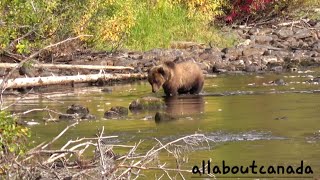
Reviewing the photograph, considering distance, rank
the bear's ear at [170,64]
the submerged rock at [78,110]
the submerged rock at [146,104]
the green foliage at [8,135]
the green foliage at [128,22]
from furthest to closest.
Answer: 1. the green foliage at [128,22]
2. the bear's ear at [170,64]
3. the submerged rock at [146,104]
4. the submerged rock at [78,110]
5. the green foliage at [8,135]

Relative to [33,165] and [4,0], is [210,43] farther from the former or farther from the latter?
[33,165]

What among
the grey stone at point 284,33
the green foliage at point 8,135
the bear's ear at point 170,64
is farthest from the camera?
the grey stone at point 284,33

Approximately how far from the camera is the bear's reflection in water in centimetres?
1903

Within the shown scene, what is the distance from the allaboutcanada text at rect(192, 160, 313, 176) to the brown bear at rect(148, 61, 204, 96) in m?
10.6

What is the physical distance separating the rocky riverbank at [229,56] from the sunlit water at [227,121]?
2.58m

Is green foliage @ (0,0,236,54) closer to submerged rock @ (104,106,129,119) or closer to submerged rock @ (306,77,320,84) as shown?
submerged rock @ (104,106,129,119)

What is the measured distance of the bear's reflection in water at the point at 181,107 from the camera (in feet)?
62.4

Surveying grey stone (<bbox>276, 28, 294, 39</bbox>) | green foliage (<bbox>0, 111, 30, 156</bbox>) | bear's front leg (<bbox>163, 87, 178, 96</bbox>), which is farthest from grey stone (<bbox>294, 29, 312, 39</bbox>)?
green foliage (<bbox>0, 111, 30, 156</bbox>)

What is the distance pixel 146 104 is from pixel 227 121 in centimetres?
300

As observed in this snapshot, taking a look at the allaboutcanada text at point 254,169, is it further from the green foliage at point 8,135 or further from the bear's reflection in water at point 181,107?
the bear's reflection in water at point 181,107

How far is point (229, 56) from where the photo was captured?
33.8m

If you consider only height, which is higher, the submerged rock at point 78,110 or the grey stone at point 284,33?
the grey stone at point 284,33

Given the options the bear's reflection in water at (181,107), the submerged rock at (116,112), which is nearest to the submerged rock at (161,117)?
the bear's reflection in water at (181,107)

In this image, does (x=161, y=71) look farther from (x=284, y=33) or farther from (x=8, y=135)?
(x=284, y=33)
